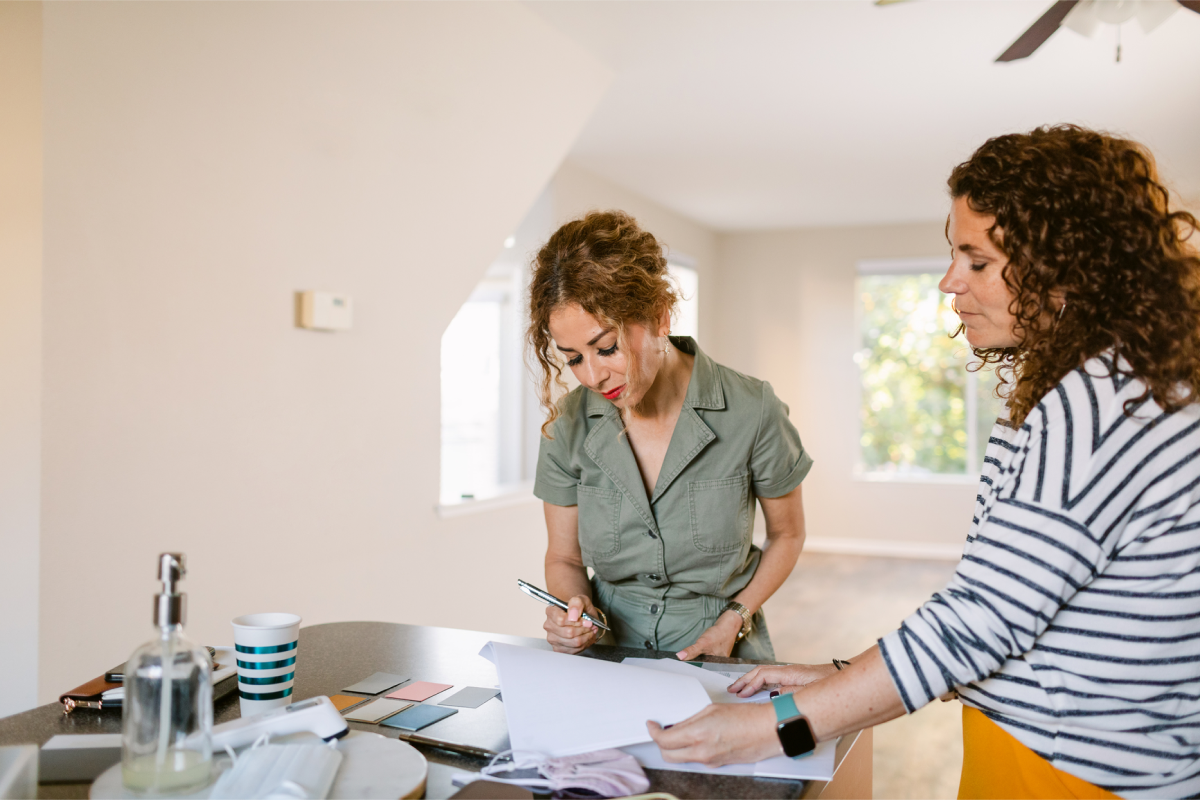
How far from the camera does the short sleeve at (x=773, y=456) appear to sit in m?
1.57

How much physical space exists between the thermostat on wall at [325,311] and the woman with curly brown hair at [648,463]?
1.14 meters

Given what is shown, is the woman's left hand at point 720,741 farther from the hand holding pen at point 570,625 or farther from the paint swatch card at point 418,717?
the hand holding pen at point 570,625

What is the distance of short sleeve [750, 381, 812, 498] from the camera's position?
157cm

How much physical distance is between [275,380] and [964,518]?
5.89 m

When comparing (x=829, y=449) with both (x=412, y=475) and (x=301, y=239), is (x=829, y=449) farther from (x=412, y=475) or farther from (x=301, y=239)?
(x=301, y=239)

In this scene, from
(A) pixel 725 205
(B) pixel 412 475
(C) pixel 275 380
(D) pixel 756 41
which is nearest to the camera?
(C) pixel 275 380

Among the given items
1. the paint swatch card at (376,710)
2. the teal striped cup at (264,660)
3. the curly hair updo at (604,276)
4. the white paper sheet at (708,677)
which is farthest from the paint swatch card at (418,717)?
the curly hair updo at (604,276)

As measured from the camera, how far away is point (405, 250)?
2.85m

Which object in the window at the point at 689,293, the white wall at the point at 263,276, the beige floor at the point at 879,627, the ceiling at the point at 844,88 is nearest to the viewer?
the white wall at the point at 263,276

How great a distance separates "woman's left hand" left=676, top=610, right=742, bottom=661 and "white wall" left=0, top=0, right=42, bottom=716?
1.37 meters

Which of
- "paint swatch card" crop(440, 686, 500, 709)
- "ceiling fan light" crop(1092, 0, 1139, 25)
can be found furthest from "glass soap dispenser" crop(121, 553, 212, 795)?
"ceiling fan light" crop(1092, 0, 1139, 25)

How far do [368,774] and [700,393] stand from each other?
0.92 m

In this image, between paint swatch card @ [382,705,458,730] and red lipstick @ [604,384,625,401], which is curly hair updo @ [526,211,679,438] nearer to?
red lipstick @ [604,384,625,401]

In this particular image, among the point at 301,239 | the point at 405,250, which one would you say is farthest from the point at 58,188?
the point at 405,250
